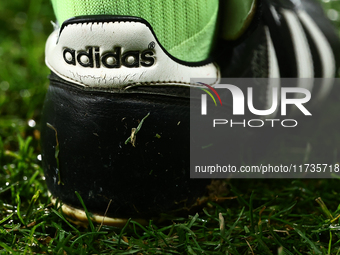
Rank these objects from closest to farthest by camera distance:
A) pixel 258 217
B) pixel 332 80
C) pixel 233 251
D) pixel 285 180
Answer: pixel 233 251, pixel 258 217, pixel 285 180, pixel 332 80

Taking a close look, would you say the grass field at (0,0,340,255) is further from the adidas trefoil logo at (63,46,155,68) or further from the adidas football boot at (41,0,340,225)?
the adidas trefoil logo at (63,46,155,68)

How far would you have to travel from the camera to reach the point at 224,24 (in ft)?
2.95

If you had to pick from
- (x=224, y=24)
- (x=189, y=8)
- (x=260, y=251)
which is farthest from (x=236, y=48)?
(x=260, y=251)

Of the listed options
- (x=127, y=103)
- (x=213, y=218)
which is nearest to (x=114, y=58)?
(x=127, y=103)

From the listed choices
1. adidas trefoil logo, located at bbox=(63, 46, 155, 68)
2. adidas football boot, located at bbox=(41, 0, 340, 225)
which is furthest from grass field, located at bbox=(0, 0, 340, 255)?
adidas trefoil logo, located at bbox=(63, 46, 155, 68)

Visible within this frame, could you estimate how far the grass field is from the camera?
786mm

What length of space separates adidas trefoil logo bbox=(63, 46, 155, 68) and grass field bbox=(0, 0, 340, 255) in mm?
350

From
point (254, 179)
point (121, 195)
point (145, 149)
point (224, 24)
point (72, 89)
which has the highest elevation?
point (224, 24)

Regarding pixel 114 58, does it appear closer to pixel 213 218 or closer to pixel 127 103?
pixel 127 103

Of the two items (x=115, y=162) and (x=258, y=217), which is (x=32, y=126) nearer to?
(x=115, y=162)

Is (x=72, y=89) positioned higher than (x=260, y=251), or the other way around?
(x=72, y=89)

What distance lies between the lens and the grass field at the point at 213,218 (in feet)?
2.58

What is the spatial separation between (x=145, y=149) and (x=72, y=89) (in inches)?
8.1

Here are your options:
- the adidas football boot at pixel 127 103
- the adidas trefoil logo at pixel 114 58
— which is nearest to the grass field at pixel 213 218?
the adidas football boot at pixel 127 103
